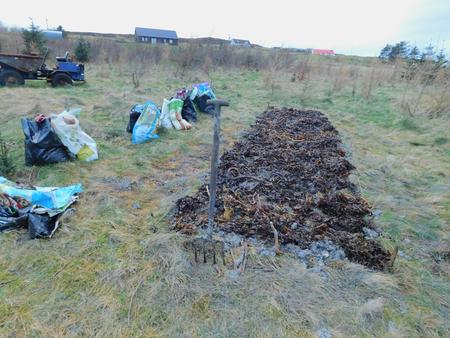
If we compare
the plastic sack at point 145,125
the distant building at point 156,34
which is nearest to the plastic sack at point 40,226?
the plastic sack at point 145,125

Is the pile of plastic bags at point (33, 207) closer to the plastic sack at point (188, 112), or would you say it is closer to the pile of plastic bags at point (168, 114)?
the pile of plastic bags at point (168, 114)

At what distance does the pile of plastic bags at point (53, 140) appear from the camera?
11.7 feet

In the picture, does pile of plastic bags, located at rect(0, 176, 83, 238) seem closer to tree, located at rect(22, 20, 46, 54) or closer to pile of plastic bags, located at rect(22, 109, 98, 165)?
pile of plastic bags, located at rect(22, 109, 98, 165)

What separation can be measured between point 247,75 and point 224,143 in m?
10.3

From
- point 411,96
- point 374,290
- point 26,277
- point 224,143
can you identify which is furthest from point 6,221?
point 411,96

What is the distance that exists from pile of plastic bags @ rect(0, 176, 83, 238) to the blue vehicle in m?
7.21

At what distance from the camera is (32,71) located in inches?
344

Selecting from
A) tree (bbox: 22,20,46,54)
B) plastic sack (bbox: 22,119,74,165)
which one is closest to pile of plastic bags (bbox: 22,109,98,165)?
plastic sack (bbox: 22,119,74,165)

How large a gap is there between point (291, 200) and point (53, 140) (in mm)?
2963

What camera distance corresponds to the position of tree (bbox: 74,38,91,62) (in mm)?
14531

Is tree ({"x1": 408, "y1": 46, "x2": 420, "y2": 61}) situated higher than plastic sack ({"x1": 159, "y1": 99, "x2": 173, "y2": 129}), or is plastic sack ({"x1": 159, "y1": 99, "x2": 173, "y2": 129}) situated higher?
tree ({"x1": 408, "y1": 46, "x2": 420, "y2": 61})

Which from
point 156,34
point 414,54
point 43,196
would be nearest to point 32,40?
point 43,196

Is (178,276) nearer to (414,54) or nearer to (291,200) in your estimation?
(291,200)

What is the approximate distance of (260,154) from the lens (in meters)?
4.47
